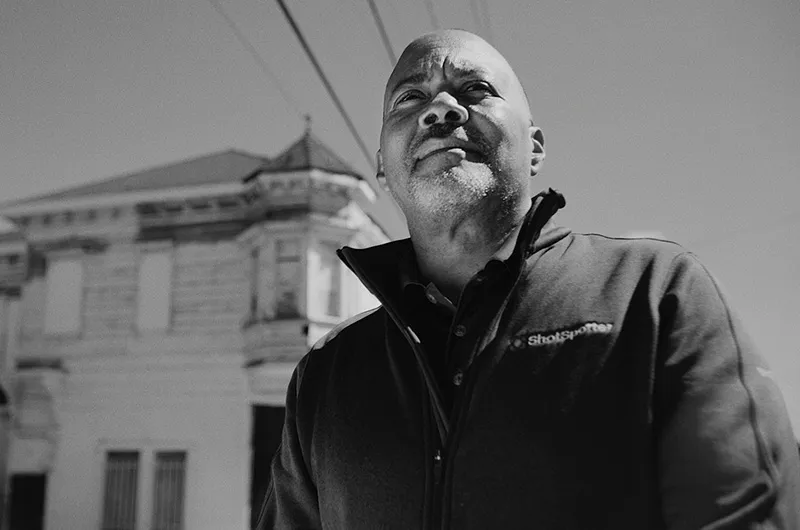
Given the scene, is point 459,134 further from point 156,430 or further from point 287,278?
point 156,430

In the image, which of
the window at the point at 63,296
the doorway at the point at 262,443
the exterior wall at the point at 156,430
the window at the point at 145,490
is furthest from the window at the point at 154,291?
the doorway at the point at 262,443

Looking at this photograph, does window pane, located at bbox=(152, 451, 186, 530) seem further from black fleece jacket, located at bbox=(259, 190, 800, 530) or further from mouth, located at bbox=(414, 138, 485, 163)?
mouth, located at bbox=(414, 138, 485, 163)

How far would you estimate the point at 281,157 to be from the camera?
15.7 metres

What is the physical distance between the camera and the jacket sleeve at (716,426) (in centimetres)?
88

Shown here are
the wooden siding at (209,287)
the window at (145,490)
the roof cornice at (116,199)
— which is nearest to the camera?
the window at (145,490)

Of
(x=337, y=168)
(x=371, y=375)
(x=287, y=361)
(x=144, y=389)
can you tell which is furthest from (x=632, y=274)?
(x=144, y=389)

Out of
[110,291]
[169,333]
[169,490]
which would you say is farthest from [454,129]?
[110,291]

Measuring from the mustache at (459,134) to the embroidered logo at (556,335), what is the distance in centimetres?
31

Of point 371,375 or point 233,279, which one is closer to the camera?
point 371,375

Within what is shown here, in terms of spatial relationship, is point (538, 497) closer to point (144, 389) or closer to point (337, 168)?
point (337, 168)

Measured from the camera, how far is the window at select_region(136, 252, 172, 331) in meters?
15.8

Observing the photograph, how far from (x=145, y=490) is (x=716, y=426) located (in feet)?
50.4

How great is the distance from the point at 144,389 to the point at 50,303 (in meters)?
2.89

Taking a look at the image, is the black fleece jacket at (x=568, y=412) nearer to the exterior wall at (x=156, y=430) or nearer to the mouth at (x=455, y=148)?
the mouth at (x=455, y=148)
